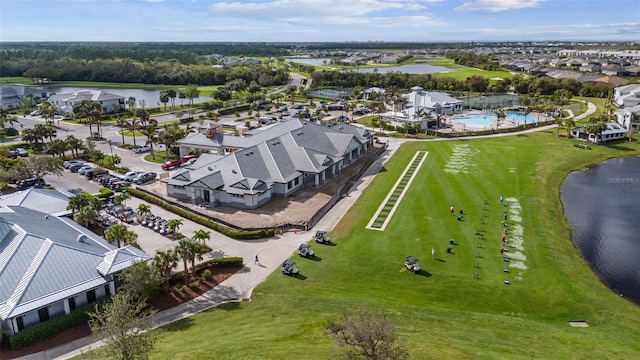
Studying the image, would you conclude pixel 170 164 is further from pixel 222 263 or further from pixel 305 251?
pixel 305 251

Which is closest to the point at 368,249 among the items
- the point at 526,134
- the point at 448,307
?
the point at 448,307

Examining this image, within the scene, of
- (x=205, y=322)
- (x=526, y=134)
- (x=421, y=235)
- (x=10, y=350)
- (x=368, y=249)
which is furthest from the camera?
(x=526, y=134)

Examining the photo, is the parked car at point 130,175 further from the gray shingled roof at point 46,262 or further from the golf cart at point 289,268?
the golf cart at point 289,268

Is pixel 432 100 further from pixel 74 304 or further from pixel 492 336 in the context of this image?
pixel 74 304

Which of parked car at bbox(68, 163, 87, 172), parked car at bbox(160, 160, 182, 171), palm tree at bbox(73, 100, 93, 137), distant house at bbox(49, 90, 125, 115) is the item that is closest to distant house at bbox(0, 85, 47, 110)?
distant house at bbox(49, 90, 125, 115)

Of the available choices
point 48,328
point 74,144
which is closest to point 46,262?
point 48,328

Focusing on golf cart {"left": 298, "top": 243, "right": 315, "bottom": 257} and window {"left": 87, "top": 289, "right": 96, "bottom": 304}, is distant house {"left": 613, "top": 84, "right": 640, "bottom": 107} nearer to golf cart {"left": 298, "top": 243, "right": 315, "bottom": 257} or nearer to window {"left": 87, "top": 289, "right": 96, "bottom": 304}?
golf cart {"left": 298, "top": 243, "right": 315, "bottom": 257}
